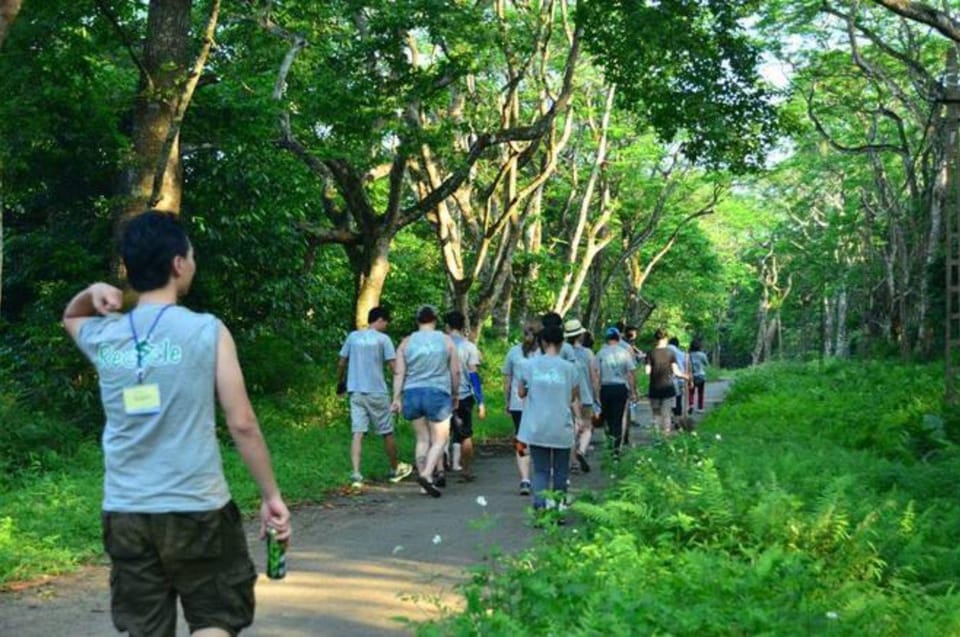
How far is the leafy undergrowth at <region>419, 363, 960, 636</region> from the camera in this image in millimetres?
5062

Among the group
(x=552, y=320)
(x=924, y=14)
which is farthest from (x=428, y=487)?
(x=924, y=14)

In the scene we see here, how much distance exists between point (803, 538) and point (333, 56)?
1253 centimetres

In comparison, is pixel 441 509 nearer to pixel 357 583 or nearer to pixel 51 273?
pixel 357 583

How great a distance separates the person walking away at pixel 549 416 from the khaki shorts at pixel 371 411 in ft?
10.7

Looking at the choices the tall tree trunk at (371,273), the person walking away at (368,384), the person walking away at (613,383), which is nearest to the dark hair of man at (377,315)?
the person walking away at (368,384)

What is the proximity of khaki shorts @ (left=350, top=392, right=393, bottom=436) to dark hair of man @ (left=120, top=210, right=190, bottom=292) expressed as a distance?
8.96 metres

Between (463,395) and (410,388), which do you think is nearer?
(410,388)

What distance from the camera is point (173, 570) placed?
4.00 metres

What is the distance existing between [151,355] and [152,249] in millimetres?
373

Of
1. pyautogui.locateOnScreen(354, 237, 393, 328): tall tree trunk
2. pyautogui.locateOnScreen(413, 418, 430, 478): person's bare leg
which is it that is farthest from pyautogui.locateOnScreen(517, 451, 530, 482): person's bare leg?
pyautogui.locateOnScreen(354, 237, 393, 328): tall tree trunk

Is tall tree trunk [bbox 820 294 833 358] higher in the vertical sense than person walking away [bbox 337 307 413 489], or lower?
higher

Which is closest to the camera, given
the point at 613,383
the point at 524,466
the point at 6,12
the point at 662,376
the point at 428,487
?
the point at 6,12

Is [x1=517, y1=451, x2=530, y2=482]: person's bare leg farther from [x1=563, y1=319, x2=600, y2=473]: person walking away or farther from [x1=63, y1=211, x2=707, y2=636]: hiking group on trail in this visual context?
[x1=63, y1=211, x2=707, y2=636]: hiking group on trail

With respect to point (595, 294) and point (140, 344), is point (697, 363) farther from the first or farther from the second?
point (140, 344)
